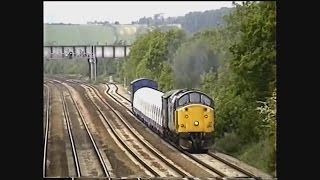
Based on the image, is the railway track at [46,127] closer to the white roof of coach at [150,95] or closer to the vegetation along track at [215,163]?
the vegetation along track at [215,163]

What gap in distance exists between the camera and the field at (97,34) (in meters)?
5.69

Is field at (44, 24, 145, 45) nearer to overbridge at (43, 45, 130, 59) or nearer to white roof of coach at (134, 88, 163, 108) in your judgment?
overbridge at (43, 45, 130, 59)

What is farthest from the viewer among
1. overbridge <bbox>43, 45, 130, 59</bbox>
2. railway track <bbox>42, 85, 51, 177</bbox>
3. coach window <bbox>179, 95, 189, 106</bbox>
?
coach window <bbox>179, 95, 189, 106</bbox>

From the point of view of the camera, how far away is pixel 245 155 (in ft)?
18.0

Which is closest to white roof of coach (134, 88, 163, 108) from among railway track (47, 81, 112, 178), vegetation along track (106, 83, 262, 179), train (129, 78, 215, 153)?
train (129, 78, 215, 153)

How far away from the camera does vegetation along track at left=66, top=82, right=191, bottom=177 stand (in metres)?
5.44

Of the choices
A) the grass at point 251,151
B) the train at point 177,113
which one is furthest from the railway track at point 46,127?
the grass at point 251,151

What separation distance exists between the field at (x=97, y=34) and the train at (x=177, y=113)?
499 millimetres

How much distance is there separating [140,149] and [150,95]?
0.58 m

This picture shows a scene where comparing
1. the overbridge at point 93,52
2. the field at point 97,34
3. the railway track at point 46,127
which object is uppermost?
the field at point 97,34
